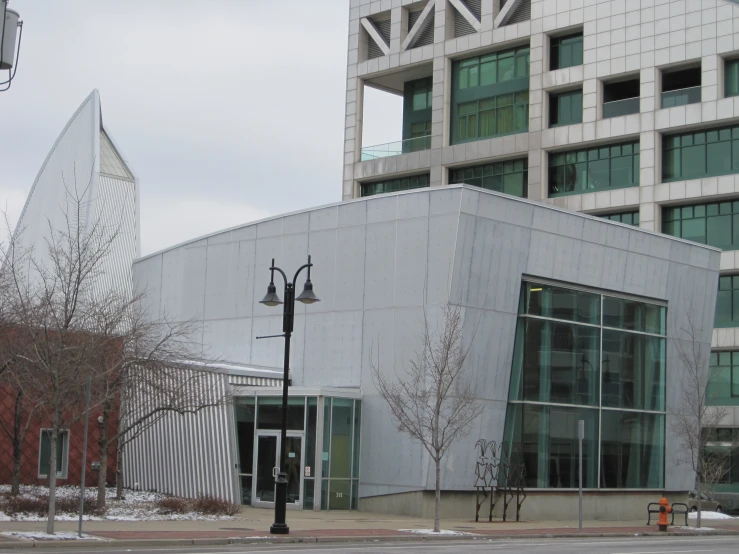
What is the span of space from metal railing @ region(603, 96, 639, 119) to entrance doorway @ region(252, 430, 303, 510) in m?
33.7

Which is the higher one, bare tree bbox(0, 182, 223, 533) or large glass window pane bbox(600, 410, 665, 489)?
bare tree bbox(0, 182, 223, 533)

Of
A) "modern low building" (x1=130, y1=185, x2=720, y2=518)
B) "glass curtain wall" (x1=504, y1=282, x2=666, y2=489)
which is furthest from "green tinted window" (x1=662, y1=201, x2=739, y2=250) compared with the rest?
"glass curtain wall" (x1=504, y1=282, x2=666, y2=489)

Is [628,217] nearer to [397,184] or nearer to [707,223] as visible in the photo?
[707,223]

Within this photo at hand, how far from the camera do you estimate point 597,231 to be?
3838 cm

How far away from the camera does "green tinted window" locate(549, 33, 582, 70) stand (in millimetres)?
62656

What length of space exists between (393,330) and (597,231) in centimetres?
852

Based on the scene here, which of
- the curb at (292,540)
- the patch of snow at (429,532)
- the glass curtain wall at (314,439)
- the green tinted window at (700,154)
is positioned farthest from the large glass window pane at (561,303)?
the green tinted window at (700,154)

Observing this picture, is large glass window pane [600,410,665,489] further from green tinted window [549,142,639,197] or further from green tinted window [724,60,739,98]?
green tinted window [724,60,739,98]

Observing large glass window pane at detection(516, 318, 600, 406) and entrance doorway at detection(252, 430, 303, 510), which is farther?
large glass window pane at detection(516, 318, 600, 406)

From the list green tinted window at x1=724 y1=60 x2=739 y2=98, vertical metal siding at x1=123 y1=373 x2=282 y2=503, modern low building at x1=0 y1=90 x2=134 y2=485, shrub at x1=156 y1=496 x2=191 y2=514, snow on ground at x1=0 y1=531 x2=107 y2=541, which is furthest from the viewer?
modern low building at x1=0 y1=90 x2=134 y2=485

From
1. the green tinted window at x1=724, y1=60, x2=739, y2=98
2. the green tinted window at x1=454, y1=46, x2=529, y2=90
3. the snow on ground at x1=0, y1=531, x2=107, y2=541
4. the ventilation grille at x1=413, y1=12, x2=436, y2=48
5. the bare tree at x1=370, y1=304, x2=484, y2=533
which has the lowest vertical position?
the snow on ground at x1=0, y1=531, x2=107, y2=541

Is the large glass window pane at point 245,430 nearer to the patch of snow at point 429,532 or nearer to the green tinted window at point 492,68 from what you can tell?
the patch of snow at point 429,532

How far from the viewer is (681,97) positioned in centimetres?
5900

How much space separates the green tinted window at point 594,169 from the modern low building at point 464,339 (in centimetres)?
1967
